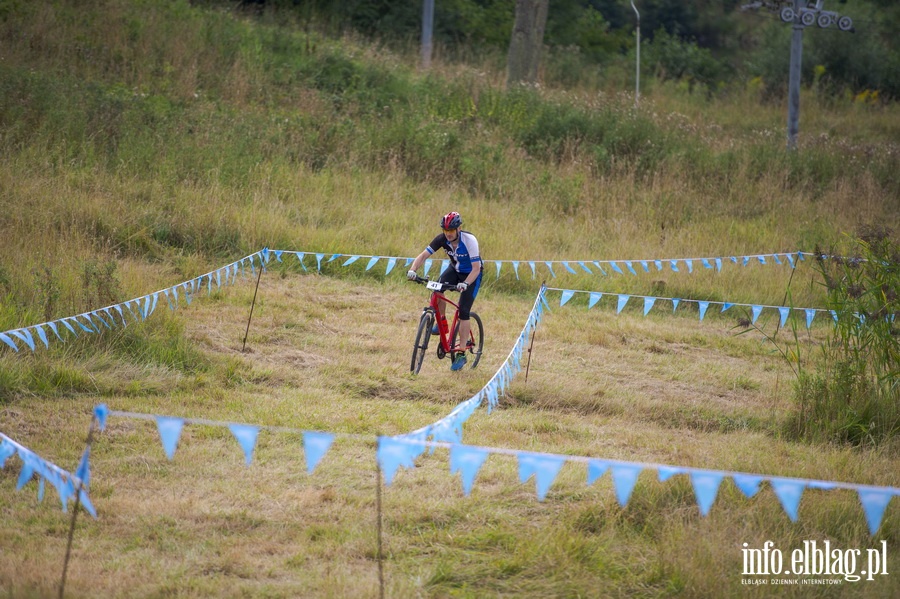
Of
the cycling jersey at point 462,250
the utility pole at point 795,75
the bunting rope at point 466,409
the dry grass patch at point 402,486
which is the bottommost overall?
the dry grass patch at point 402,486

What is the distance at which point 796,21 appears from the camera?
1770 cm

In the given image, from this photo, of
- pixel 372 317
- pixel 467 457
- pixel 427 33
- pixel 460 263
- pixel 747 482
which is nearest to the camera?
pixel 747 482

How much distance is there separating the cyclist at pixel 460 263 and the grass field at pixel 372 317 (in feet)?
1.83

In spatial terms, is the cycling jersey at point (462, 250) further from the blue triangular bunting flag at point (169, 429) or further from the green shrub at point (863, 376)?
the blue triangular bunting flag at point (169, 429)

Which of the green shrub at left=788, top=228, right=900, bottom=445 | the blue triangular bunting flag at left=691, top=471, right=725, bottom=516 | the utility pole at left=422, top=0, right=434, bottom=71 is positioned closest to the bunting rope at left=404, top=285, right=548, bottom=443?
the blue triangular bunting flag at left=691, top=471, right=725, bottom=516

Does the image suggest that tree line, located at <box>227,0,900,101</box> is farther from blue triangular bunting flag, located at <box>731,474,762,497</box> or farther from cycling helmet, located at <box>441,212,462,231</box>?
blue triangular bunting flag, located at <box>731,474,762,497</box>

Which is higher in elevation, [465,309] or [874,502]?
[465,309]

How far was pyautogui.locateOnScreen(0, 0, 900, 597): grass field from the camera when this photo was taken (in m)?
5.59

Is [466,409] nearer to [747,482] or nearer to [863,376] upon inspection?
[747,482]

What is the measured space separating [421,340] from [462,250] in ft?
3.38

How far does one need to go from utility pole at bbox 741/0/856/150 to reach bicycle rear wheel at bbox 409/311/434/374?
1188cm

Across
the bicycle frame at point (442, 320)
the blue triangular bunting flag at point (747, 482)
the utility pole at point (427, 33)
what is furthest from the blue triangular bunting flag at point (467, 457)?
the utility pole at point (427, 33)

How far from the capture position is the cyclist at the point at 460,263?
9.17m

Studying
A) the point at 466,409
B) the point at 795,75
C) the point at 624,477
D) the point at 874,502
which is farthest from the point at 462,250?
the point at 795,75
